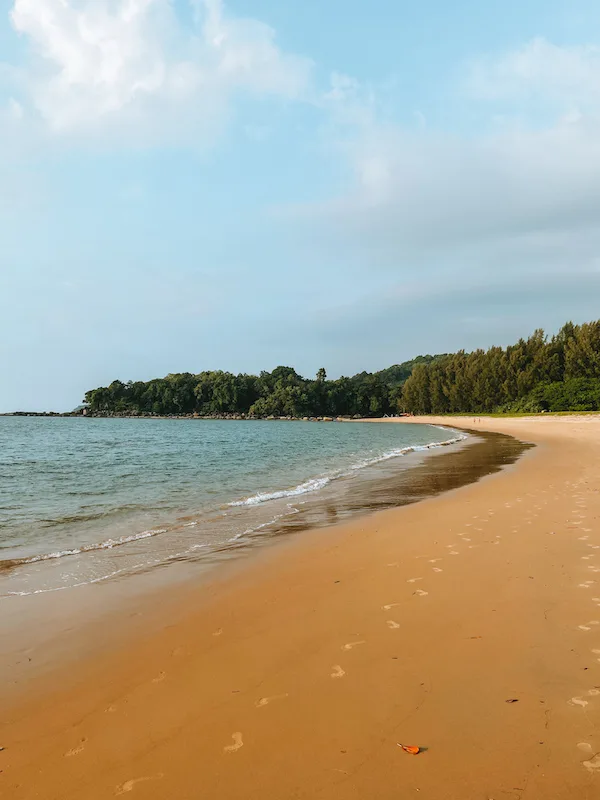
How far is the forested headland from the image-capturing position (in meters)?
81.1

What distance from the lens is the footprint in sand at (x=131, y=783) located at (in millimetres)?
2664

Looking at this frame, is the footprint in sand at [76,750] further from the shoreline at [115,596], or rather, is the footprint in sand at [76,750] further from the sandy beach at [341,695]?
the shoreline at [115,596]

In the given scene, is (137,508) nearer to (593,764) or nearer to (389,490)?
(389,490)

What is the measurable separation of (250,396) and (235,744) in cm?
16828

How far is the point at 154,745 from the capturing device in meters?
3.07

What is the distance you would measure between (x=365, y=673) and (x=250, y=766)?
4.20ft

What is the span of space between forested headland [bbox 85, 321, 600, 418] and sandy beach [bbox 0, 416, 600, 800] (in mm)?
79534

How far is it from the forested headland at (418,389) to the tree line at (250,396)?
0.33m

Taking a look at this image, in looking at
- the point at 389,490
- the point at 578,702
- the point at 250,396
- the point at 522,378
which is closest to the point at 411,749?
the point at 578,702

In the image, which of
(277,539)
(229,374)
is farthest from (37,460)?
(229,374)

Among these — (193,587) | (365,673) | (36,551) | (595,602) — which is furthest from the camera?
(36,551)

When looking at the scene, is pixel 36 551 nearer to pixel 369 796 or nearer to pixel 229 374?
pixel 369 796

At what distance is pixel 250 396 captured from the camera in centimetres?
17038

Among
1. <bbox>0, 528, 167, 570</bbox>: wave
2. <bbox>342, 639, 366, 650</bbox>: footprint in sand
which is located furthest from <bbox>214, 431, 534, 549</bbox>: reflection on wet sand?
<bbox>342, 639, 366, 650</bbox>: footprint in sand
